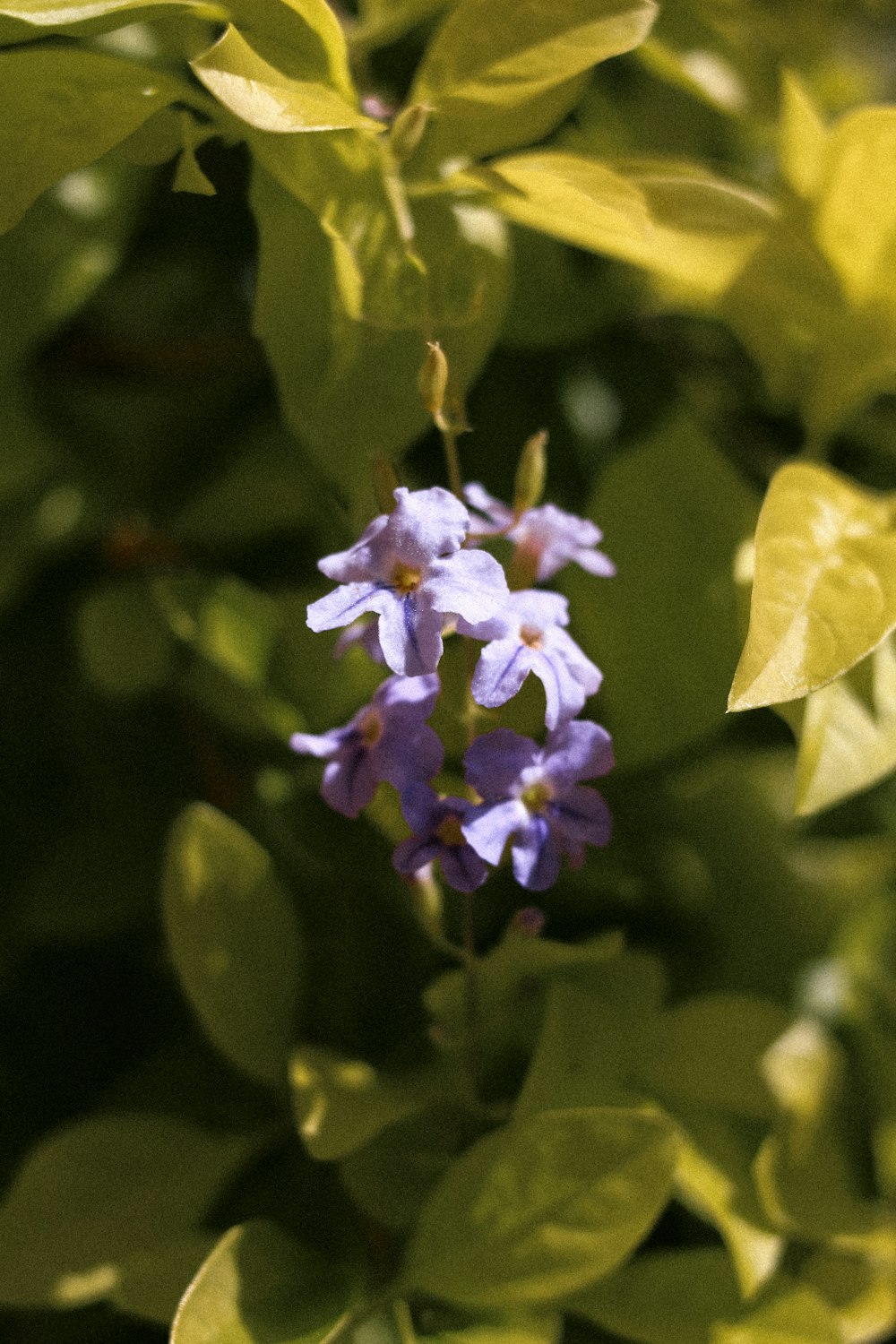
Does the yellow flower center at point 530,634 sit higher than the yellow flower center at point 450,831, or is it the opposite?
the yellow flower center at point 530,634

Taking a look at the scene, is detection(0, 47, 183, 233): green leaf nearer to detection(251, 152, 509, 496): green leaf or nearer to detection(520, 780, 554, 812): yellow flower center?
detection(251, 152, 509, 496): green leaf

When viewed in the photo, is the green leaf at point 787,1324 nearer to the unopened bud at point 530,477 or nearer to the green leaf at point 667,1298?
the green leaf at point 667,1298

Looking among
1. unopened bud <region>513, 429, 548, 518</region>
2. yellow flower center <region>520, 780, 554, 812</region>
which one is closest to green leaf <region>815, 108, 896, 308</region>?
unopened bud <region>513, 429, 548, 518</region>

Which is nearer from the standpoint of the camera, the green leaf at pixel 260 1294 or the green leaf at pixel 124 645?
the green leaf at pixel 260 1294

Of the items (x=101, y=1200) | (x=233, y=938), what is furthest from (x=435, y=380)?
(x=101, y=1200)

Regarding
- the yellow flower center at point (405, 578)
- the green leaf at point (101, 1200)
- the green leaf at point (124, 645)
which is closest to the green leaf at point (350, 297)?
the yellow flower center at point (405, 578)

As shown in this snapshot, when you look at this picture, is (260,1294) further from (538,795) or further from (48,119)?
(48,119)
